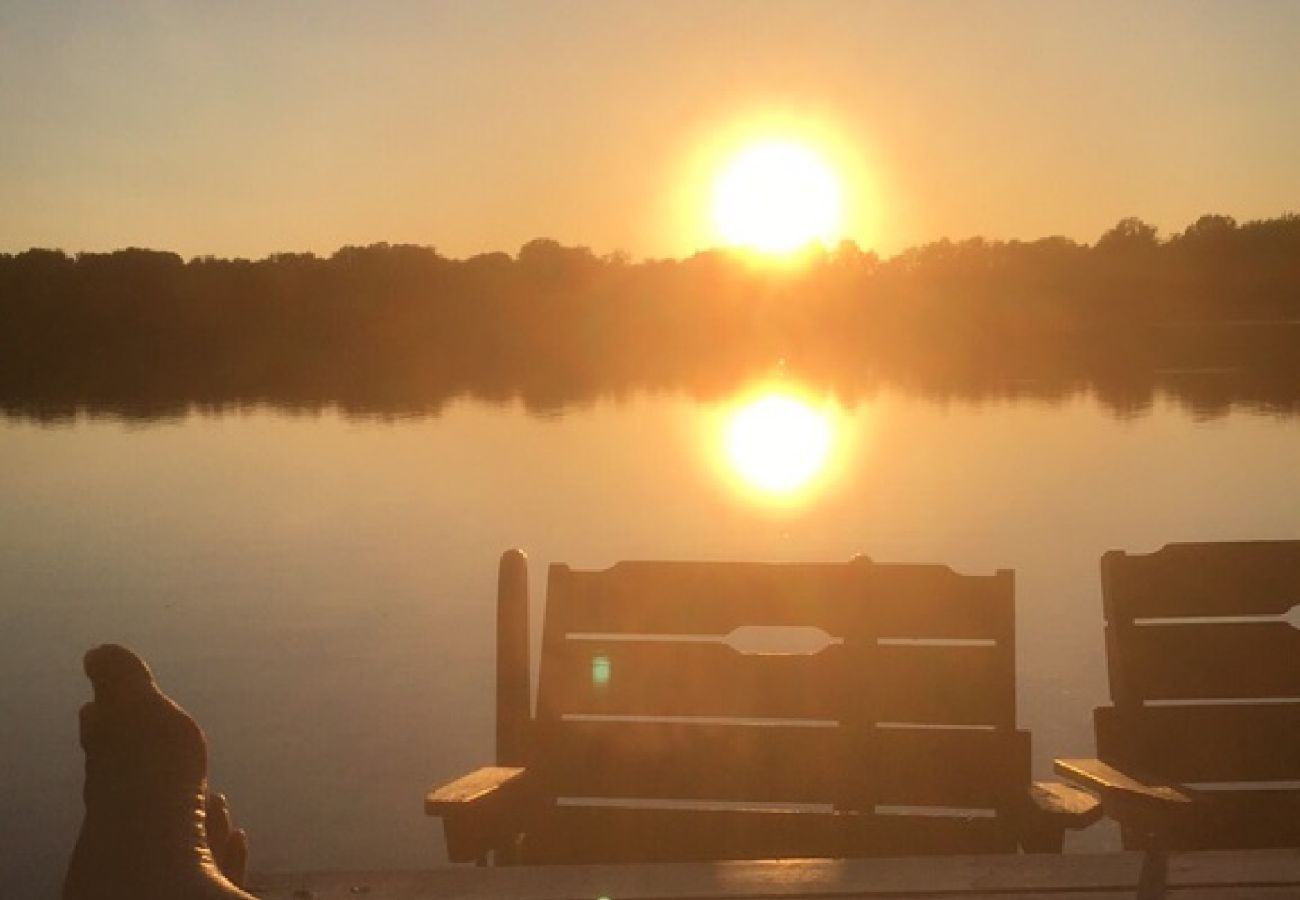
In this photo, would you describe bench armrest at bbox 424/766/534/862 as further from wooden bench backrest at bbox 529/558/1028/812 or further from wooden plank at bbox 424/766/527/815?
wooden bench backrest at bbox 529/558/1028/812

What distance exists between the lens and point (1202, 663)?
5004 millimetres

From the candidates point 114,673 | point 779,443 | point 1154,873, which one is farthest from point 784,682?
point 779,443

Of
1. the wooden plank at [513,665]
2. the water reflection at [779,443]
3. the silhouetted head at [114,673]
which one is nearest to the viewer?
the silhouetted head at [114,673]

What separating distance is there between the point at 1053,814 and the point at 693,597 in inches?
52.6

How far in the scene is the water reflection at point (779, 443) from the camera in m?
30.9

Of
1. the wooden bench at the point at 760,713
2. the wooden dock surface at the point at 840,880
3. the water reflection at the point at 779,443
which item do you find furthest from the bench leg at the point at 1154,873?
the water reflection at the point at 779,443

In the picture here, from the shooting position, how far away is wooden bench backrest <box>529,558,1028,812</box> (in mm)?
4871

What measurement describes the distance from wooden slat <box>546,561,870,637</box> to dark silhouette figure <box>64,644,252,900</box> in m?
1.87

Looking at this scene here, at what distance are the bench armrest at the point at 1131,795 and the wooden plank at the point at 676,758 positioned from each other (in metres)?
0.91

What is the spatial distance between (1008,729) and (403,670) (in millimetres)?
10648

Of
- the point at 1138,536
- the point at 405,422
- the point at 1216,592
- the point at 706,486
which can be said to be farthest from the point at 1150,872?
the point at 405,422

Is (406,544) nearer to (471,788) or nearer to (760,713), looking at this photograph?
(760,713)

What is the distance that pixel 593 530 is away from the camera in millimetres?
24078

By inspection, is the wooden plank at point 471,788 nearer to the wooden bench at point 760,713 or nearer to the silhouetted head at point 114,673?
the wooden bench at point 760,713
